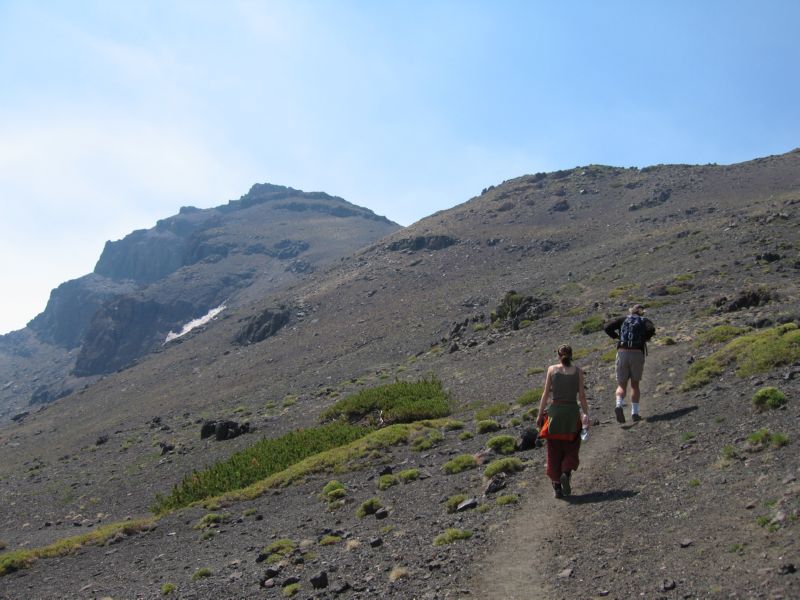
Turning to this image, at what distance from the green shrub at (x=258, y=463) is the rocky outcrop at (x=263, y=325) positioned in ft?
200

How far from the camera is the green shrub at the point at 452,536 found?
10297 millimetres

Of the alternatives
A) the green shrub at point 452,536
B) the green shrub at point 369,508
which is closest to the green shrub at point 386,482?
the green shrub at point 369,508

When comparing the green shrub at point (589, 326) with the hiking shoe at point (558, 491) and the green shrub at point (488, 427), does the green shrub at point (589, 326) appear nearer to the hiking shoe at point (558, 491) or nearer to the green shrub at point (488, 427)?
the green shrub at point (488, 427)

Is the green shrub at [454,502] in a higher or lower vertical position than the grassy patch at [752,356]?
lower

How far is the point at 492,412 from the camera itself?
22641mm

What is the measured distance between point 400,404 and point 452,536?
1884cm

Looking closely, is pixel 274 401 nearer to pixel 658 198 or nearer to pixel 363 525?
pixel 363 525

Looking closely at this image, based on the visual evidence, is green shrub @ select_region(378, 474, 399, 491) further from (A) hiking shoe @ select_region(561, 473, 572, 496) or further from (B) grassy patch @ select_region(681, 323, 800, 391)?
(B) grassy patch @ select_region(681, 323, 800, 391)

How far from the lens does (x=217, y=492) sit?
74.6 feet

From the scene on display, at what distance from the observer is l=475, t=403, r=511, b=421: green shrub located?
73.1ft

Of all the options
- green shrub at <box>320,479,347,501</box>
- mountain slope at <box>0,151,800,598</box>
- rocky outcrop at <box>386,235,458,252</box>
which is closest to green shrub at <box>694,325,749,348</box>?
mountain slope at <box>0,151,800,598</box>

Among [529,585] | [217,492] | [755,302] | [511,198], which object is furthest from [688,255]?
[511,198]

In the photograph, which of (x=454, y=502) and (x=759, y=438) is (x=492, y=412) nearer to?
(x=454, y=502)

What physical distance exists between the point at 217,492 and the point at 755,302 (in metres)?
25.4
